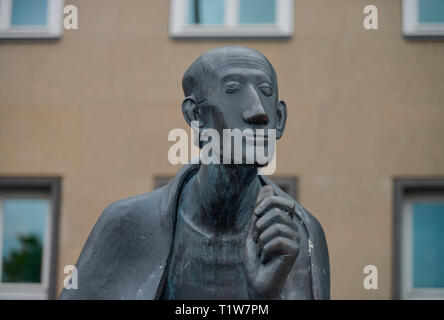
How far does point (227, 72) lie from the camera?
2.83 m

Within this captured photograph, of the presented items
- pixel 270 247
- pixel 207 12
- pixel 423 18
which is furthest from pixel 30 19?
pixel 270 247

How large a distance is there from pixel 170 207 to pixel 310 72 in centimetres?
591

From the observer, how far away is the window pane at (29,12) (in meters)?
9.15

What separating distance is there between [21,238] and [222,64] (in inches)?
261

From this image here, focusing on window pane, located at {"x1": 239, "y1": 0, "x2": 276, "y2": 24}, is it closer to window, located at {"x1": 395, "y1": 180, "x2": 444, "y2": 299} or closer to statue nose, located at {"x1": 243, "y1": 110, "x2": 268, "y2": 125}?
window, located at {"x1": 395, "y1": 180, "x2": 444, "y2": 299}

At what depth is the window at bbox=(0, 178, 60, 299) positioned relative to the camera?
9.05 meters

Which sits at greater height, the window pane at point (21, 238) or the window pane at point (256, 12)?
the window pane at point (256, 12)

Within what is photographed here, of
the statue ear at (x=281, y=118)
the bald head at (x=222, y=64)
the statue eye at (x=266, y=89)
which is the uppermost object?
the bald head at (x=222, y=64)

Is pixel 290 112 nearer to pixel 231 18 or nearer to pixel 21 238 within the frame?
pixel 231 18

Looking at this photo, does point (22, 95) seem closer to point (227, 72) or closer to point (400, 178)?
point (400, 178)

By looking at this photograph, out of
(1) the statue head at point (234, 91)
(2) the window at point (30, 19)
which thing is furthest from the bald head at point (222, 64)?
(2) the window at point (30, 19)

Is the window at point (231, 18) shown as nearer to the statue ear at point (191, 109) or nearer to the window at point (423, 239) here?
the window at point (423, 239)

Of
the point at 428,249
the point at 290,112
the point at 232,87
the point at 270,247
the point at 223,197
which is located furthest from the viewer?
the point at 428,249

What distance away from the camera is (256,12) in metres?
9.05
